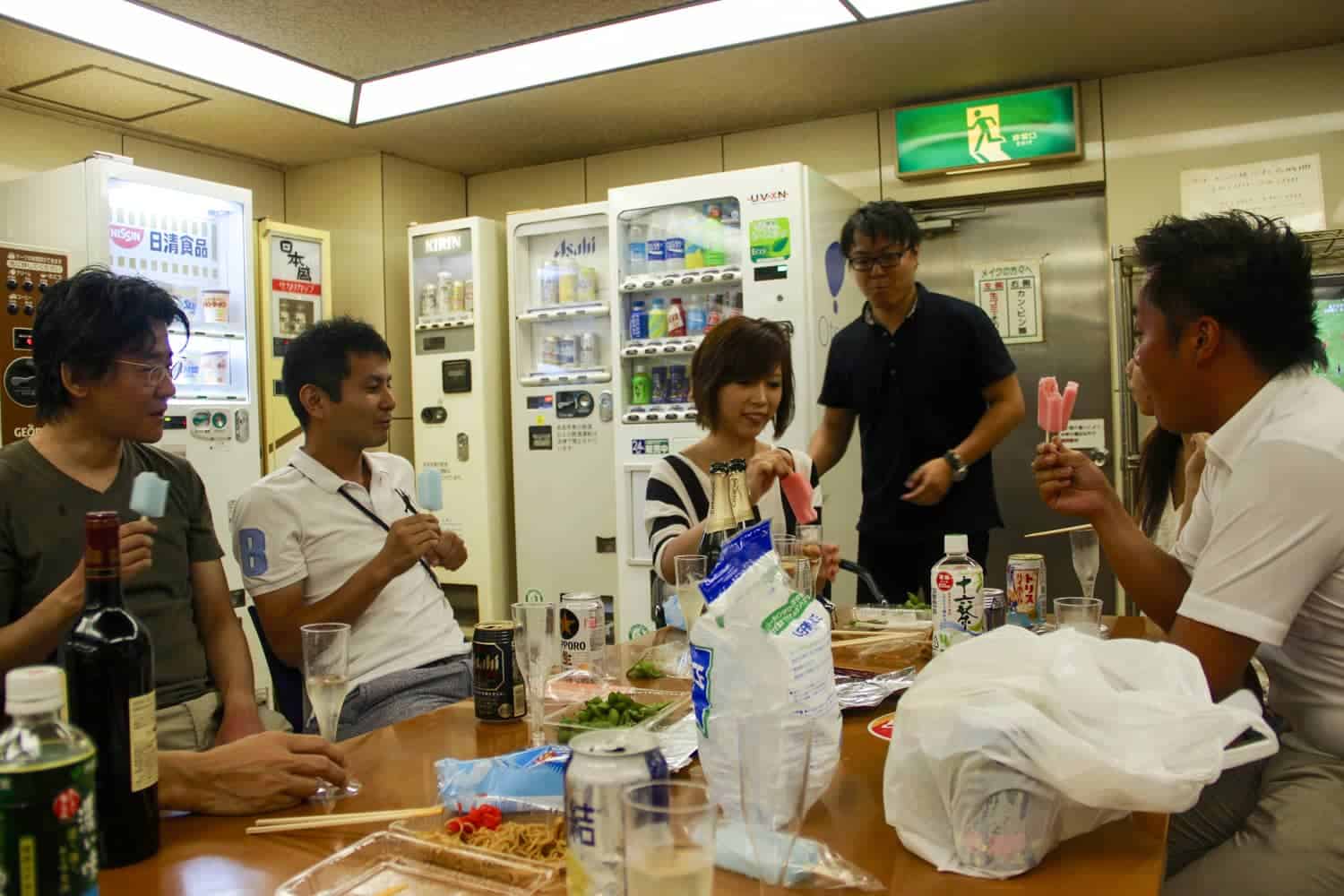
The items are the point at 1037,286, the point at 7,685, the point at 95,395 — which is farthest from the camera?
the point at 1037,286

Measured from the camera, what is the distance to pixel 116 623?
1.10 m

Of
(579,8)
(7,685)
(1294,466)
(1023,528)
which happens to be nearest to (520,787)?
(7,685)

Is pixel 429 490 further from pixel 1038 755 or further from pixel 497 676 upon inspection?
pixel 1038 755

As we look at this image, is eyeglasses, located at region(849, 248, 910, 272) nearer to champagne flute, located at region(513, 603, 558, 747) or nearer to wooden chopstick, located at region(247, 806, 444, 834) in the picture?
champagne flute, located at region(513, 603, 558, 747)

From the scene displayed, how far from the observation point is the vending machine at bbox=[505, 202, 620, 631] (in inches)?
217

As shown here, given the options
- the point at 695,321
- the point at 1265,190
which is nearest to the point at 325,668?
the point at 695,321

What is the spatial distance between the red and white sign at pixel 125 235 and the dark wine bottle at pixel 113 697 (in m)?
3.96

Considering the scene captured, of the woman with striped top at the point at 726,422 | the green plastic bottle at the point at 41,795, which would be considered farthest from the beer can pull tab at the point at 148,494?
the woman with striped top at the point at 726,422

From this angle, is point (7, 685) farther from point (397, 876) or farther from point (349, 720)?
point (349, 720)

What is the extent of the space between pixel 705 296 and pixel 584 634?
3739 mm

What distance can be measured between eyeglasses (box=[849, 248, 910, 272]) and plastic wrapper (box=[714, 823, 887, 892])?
2.50 meters

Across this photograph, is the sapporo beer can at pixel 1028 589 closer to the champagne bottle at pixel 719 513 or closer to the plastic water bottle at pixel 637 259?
the champagne bottle at pixel 719 513

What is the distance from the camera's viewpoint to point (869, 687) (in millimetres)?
1697

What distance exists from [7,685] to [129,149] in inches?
219
